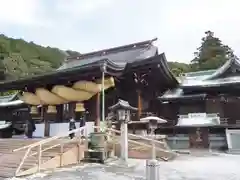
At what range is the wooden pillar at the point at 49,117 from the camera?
16188 millimetres

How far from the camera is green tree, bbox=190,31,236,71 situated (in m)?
45.9

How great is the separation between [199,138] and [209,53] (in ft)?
115

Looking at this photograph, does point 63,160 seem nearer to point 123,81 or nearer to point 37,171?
point 37,171

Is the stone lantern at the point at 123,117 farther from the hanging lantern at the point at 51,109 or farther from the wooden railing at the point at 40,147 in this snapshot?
the hanging lantern at the point at 51,109

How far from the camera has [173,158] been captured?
12547 millimetres

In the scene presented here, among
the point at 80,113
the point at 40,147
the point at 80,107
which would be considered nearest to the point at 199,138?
the point at 80,113

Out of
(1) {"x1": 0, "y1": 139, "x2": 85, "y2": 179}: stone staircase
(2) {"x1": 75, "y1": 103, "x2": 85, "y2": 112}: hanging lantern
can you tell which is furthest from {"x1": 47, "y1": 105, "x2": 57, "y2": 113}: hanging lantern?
(1) {"x1": 0, "y1": 139, "x2": 85, "y2": 179}: stone staircase

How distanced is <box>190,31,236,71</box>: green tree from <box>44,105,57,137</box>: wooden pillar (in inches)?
1356

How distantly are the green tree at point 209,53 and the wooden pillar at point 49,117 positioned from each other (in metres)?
34.4

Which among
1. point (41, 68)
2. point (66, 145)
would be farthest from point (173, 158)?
point (41, 68)

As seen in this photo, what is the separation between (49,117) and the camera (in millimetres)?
16609

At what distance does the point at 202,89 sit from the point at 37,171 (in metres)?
12.2

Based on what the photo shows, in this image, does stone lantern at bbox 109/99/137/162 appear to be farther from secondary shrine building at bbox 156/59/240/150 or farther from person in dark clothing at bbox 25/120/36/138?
person in dark clothing at bbox 25/120/36/138

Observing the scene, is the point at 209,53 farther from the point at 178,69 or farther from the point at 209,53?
the point at 178,69
